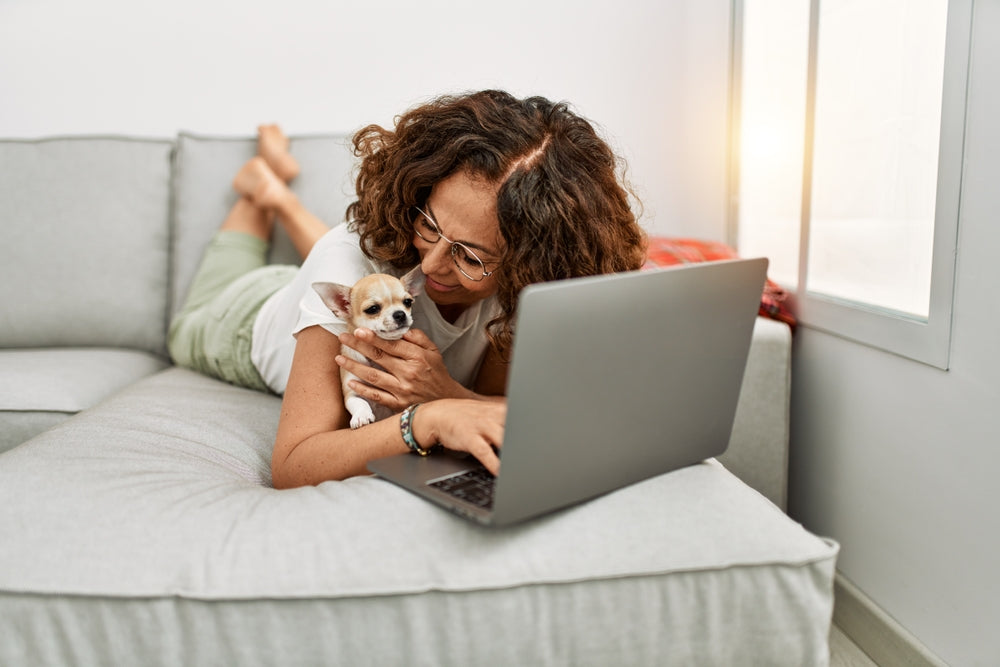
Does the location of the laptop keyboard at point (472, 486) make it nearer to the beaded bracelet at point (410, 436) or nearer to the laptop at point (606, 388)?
the laptop at point (606, 388)

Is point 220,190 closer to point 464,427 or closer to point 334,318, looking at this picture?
point 334,318

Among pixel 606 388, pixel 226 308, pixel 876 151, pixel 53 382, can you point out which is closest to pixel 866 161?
pixel 876 151

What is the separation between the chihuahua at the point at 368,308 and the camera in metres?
1.24

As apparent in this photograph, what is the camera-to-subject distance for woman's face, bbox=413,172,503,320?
1226mm

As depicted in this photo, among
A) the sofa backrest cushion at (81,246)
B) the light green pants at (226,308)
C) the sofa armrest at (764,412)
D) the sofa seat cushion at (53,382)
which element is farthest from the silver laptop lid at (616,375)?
the sofa backrest cushion at (81,246)

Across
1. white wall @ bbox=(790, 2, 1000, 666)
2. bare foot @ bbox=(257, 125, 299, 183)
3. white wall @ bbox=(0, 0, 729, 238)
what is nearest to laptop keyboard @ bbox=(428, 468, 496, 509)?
white wall @ bbox=(790, 2, 1000, 666)

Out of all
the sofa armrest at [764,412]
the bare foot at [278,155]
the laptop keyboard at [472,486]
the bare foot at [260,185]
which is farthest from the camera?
the bare foot at [278,155]

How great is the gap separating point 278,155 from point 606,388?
178 centimetres

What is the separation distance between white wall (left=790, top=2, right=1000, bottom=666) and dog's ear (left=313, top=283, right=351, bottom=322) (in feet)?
3.54

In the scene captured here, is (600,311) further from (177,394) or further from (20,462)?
(177,394)

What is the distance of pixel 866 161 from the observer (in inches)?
65.6

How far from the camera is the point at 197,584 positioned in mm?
888

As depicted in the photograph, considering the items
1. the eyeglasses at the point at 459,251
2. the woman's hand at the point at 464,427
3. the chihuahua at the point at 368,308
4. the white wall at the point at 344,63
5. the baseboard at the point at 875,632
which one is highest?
the white wall at the point at 344,63

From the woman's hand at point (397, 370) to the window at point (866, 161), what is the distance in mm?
937
